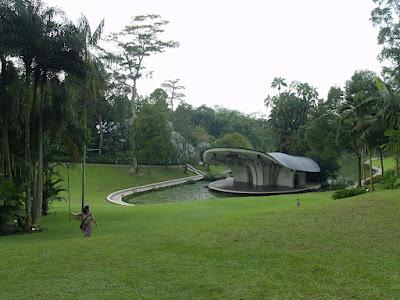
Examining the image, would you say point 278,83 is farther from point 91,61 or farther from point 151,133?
point 91,61

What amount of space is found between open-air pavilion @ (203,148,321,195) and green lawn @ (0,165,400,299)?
99.8ft

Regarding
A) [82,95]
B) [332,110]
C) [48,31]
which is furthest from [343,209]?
[332,110]

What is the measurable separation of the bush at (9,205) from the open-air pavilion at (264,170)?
27.1 metres

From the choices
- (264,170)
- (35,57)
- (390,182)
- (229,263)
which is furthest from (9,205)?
(264,170)

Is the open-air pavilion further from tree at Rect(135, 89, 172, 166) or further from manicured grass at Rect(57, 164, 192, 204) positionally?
manicured grass at Rect(57, 164, 192, 204)

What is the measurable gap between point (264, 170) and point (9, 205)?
114 ft

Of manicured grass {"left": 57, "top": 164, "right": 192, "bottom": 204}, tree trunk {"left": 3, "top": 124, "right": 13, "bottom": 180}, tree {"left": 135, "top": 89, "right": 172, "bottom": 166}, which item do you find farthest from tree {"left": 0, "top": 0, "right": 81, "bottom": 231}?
tree {"left": 135, "top": 89, "right": 172, "bottom": 166}

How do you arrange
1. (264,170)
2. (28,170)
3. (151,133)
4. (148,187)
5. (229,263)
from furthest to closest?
1. (151,133)
2. (264,170)
3. (148,187)
4. (28,170)
5. (229,263)

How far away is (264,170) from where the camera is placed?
46.6 metres

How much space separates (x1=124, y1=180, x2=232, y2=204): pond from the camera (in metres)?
34.7

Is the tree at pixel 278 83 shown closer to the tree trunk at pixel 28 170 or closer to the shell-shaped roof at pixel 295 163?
the shell-shaped roof at pixel 295 163

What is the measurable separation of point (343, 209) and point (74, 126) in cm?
1003

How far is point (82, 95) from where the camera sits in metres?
15.1

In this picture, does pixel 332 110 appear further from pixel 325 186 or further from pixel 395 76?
pixel 395 76
